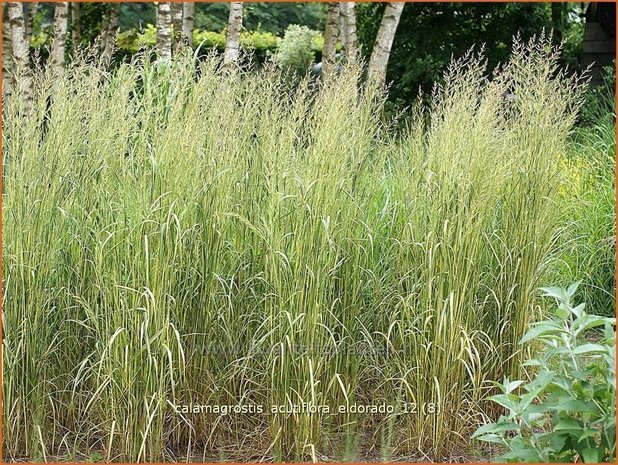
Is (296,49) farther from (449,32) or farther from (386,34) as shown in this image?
(386,34)

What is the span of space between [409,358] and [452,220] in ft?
1.99

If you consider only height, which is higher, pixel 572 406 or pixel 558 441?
pixel 572 406

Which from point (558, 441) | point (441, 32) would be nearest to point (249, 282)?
point (558, 441)

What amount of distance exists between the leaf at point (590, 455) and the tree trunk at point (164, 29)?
4650mm

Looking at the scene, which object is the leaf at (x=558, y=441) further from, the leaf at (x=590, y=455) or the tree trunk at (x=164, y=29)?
the tree trunk at (x=164, y=29)

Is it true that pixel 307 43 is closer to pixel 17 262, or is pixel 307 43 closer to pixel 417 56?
pixel 417 56

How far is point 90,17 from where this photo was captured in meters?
13.7

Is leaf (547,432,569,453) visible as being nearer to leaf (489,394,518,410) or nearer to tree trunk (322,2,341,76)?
leaf (489,394,518,410)

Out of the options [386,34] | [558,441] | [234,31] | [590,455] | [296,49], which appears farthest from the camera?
[296,49]

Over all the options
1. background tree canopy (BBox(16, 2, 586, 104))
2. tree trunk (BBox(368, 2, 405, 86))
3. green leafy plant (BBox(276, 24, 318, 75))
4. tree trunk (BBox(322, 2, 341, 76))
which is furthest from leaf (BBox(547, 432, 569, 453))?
green leafy plant (BBox(276, 24, 318, 75))

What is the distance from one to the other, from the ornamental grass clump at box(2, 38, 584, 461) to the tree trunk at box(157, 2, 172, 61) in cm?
279

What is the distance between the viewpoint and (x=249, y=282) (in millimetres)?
3369

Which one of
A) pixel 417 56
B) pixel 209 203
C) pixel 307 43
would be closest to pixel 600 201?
pixel 209 203

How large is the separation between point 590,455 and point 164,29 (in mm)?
4882
